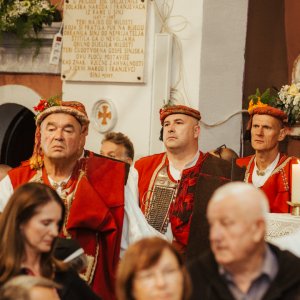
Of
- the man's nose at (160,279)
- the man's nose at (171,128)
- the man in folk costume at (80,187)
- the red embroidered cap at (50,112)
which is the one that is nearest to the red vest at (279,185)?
the man's nose at (171,128)

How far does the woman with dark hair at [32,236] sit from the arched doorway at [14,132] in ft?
25.6

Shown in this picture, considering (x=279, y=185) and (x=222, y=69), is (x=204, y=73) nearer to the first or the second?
(x=222, y=69)

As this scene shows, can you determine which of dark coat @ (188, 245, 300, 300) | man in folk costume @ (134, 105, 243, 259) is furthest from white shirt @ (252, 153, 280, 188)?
dark coat @ (188, 245, 300, 300)

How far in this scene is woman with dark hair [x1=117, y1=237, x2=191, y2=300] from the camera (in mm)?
4012

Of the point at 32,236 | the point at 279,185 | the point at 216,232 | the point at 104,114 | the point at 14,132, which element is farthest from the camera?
the point at 14,132

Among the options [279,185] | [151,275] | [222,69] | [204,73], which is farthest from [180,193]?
[151,275]

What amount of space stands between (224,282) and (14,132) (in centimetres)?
885

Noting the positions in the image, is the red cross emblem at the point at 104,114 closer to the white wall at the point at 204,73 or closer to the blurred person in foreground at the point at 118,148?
the white wall at the point at 204,73

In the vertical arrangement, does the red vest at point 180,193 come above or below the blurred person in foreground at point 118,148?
below

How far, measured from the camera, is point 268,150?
8.70m

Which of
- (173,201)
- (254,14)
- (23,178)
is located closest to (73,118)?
(23,178)

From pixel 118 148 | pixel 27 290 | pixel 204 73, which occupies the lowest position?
pixel 27 290

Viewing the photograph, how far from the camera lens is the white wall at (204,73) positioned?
9859 mm

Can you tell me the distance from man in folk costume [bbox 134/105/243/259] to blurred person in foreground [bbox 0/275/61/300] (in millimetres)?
3423
